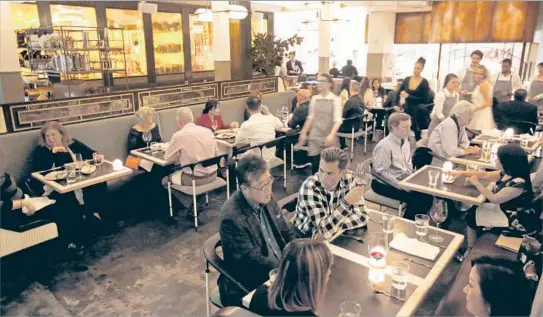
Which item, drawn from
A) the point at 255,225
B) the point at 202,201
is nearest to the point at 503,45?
the point at 202,201

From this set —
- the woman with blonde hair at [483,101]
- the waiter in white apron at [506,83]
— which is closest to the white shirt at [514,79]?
the waiter in white apron at [506,83]

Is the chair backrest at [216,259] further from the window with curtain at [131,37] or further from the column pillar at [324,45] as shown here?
the column pillar at [324,45]

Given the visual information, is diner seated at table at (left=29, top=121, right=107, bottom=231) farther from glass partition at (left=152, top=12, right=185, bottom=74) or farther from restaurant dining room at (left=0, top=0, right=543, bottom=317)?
glass partition at (left=152, top=12, right=185, bottom=74)

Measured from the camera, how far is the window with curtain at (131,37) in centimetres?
916

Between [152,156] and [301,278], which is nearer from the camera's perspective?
[301,278]

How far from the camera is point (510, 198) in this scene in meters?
2.87

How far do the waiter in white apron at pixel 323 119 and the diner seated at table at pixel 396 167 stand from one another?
1.16m

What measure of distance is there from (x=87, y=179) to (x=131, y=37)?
706cm

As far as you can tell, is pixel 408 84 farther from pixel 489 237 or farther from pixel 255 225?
pixel 255 225

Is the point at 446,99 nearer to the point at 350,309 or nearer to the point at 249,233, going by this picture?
the point at 249,233

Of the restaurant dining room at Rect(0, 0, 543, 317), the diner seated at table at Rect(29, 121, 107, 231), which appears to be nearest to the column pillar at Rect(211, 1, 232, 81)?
the restaurant dining room at Rect(0, 0, 543, 317)

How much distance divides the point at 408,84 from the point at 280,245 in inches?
196

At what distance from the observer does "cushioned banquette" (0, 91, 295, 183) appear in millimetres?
4148

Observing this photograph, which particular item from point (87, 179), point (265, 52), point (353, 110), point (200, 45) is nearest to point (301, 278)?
point (87, 179)
